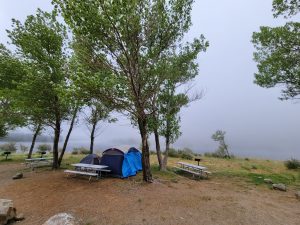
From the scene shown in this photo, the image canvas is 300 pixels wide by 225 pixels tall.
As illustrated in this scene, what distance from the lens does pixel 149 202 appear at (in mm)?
9938

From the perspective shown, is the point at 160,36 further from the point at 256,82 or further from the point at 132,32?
the point at 256,82

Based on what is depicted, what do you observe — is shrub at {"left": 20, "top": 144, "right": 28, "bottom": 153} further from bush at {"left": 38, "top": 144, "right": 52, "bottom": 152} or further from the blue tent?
the blue tent

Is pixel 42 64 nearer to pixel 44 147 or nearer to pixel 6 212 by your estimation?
pixel 6 212

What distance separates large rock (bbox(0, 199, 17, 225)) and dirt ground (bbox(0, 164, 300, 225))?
0.56 metres

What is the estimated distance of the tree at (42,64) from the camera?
A: 15.6m

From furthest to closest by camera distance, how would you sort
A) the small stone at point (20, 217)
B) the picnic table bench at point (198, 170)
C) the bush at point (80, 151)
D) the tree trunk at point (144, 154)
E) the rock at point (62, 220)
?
the bush at point (80, 151) → the picnic table bench at point (198, 170) → the tree trunk at point (144, 154) → the small stone at point (20, 217) → the rock at point (62, 220)

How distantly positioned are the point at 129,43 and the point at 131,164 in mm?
8127

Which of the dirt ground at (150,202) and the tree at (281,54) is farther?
the tree at (281,54)

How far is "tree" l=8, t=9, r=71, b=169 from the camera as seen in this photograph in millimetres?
15625

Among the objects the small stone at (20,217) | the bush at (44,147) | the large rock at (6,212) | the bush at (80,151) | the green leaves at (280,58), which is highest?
the green leaves at (280,58)

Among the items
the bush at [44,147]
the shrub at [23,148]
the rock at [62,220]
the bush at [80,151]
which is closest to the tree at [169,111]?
the rock at [62,220]

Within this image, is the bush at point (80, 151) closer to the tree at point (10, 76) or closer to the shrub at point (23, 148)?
the shrub at point (23, 148)

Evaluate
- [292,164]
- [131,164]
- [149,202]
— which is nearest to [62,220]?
[149,202]

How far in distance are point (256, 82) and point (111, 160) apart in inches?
491
